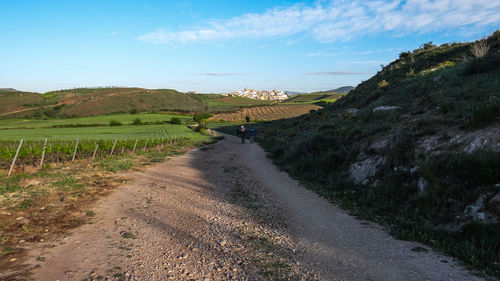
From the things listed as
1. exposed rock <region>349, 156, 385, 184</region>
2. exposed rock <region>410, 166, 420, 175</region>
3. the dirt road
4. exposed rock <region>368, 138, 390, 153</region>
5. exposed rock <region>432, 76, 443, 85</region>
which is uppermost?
exposed rock <region>432, 76, 443, 85</region>

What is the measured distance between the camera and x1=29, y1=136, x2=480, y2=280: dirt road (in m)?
4.66

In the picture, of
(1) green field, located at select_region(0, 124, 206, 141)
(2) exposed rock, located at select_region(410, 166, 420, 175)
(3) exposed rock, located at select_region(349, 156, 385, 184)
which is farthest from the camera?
(1) green field, located at select_region(0, 124, 206, 141)

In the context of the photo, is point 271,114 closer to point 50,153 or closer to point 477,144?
point 50,153

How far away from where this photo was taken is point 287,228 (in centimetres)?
694

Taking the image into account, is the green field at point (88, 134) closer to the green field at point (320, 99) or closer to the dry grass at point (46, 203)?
the dry grass at point (46, 203)

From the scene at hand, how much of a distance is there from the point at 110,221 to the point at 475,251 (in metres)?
8.50

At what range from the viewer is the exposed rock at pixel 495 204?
5701 mm

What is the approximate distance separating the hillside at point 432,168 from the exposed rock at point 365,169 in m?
0.05

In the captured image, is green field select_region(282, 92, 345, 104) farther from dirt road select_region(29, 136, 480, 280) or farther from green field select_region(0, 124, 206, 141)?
dirt road select_region(29, 136, 480, 280)

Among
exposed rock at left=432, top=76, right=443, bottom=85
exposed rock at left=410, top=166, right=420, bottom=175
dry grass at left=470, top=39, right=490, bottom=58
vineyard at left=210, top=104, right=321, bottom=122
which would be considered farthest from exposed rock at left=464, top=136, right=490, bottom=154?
vineyard at left=210, top=104, right=321, bottom=122

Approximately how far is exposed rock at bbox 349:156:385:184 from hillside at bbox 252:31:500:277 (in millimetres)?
53

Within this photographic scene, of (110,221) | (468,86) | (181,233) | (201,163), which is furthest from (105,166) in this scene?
(468,86)

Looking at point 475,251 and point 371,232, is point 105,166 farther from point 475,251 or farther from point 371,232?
point 475,251

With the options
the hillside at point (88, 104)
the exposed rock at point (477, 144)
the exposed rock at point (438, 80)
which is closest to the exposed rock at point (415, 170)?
the exposed rock at point (477, 144)
